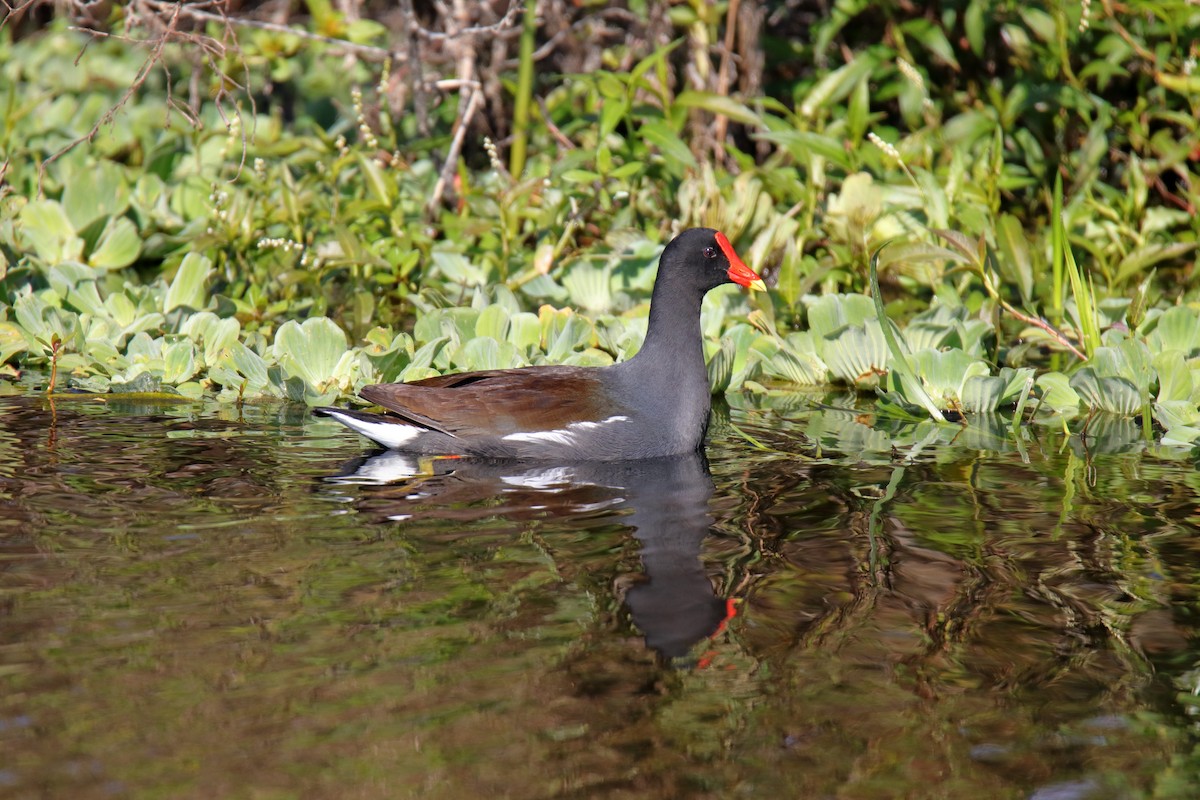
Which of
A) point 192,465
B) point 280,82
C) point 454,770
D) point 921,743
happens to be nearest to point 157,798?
point 454,770

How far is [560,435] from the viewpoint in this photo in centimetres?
493

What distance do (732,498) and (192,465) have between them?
1.73 m

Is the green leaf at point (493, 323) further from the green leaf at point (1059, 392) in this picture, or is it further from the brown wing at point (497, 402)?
the green leaf at point (1059, 392)

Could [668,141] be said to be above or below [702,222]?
above

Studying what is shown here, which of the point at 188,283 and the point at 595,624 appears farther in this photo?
the point at 188,283

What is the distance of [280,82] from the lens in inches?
384

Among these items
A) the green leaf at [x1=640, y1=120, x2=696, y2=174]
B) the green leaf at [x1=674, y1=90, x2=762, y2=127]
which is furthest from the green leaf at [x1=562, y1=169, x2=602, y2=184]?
the green leaf at [x1=674, y1=90, x2=762, y2=127]

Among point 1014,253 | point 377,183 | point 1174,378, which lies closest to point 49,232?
point 377,183

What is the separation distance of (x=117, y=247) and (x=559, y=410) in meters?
2.98

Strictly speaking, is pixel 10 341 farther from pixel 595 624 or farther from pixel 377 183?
pixel 595 624

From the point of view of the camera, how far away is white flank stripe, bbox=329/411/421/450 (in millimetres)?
4938

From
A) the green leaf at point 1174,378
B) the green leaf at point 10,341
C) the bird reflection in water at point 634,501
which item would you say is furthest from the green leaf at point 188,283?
the green leaf at point 1174,378

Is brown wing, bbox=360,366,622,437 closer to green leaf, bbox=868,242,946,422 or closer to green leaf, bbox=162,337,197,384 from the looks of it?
green leaf, bbox=162,337,197,384

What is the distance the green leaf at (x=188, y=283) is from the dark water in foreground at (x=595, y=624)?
145 cm
